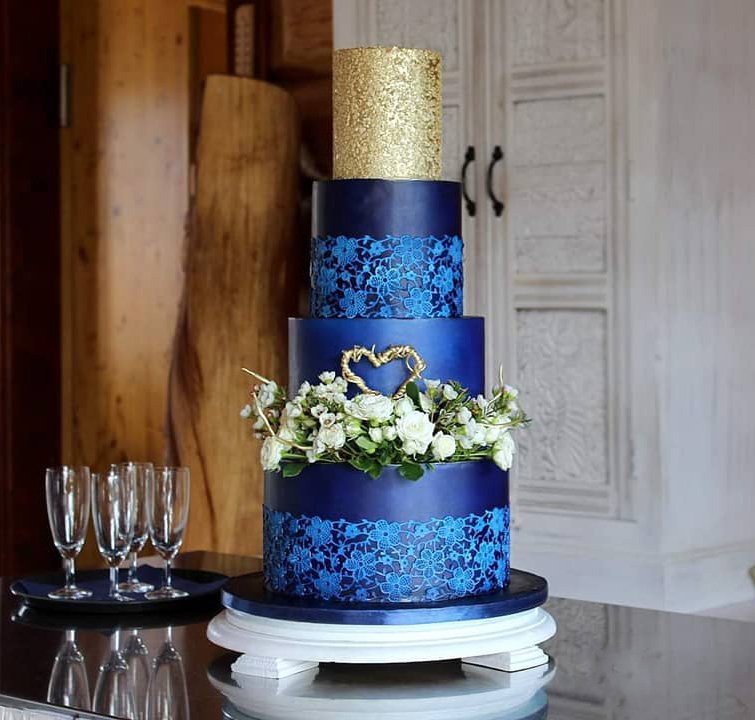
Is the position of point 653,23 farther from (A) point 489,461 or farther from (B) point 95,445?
(B) point 95,445

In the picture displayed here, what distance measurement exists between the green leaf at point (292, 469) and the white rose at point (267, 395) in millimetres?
92

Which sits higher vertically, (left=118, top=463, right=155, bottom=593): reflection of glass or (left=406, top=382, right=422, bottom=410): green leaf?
(left=406, top=382, right=422, bottom=410): green leaf

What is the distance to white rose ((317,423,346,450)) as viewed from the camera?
147 centimetres

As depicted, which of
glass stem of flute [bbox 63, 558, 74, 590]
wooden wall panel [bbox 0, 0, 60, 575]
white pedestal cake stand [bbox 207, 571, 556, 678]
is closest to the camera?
white pedestal cake stand [bbox 207, 571, 556, 678]

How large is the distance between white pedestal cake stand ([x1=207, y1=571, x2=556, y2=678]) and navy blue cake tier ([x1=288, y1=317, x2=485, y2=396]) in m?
0.25

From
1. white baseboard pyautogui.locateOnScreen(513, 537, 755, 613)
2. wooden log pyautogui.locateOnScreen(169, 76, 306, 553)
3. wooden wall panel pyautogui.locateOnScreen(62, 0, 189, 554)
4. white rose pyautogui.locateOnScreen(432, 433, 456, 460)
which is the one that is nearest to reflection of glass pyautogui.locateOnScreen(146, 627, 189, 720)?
white rose pyautogui.locateOnScreen(432, 433, 456, 460)

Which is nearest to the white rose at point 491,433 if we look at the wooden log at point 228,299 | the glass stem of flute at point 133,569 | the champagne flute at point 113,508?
the champagne flute at point 113,508

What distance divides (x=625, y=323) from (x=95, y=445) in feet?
6.60

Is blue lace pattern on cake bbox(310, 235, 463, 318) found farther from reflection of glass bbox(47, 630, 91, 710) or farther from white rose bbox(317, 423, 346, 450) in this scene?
reflection of glass bbox(47, 630, 91, 710)

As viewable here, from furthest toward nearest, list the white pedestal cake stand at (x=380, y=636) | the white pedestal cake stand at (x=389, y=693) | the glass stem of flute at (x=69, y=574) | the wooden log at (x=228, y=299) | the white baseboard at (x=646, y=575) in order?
the wooden log at (x=228, y=299), the white baseboard at (x=646, y=575), the glass stem of flute at (x=69, y=574), the white pedestal cake stand at (x=380, y=636), the white pedestal cake stand at (x=389, y=693)

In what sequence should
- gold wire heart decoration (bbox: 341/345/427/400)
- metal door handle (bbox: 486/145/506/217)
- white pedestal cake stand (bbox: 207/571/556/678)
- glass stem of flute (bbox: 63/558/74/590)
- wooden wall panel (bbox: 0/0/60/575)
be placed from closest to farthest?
white pedestal cake stand (bbox: 207/571/556/678), gold wire heart decoration (bbox: 341/345/427/400), glass stem of flute (bbox: 63/558/74/590), metal door handle (bbox: 486/145/506/217), wooden wall panel (bbox: 0/0/60/575)

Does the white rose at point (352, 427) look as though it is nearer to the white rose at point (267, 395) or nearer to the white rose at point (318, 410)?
the white rose at point (318, 410)

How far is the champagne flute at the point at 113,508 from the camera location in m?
1.82

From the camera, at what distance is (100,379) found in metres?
4.38
